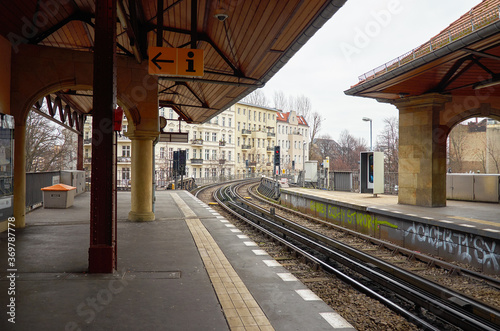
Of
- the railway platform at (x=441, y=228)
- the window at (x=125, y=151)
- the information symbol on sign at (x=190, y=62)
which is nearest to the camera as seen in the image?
the information symbol on sign at (x=190, y=62)

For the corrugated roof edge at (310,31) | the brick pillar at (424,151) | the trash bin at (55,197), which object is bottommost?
the trash bin at (55,197)

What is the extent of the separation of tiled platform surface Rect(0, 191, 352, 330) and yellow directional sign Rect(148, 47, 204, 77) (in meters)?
3.73

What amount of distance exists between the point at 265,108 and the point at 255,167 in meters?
12.8

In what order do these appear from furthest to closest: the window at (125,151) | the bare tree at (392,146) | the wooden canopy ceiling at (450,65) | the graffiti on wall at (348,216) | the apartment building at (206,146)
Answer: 1. the apartment building at (206,146)
2. the window at (125,151)
3. the bare tree at (392,146)
4. the graffiti on wall at (348,216)
5. the wooden canopy ceiling at (450,65)

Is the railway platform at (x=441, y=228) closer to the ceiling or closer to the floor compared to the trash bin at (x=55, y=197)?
closer to the floor

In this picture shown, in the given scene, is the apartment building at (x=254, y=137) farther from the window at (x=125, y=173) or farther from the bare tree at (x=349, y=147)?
the window at (x=125, y=173)

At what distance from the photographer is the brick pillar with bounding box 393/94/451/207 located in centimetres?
1348

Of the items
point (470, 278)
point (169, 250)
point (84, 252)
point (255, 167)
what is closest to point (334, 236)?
point (470, 278)

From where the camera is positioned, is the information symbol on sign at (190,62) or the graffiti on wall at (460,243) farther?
the graffiti on wall at (460,243)

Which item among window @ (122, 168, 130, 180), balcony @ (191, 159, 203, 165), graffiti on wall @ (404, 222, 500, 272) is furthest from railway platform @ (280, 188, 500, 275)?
balcony @ (191, 159, 203, 165)

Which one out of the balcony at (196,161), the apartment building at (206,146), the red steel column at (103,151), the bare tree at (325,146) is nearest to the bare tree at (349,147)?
the bare tree at (325,146)

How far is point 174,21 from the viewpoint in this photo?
901 cm

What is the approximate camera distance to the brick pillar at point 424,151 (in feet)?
44.2

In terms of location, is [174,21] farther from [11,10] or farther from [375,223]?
[375,223]
